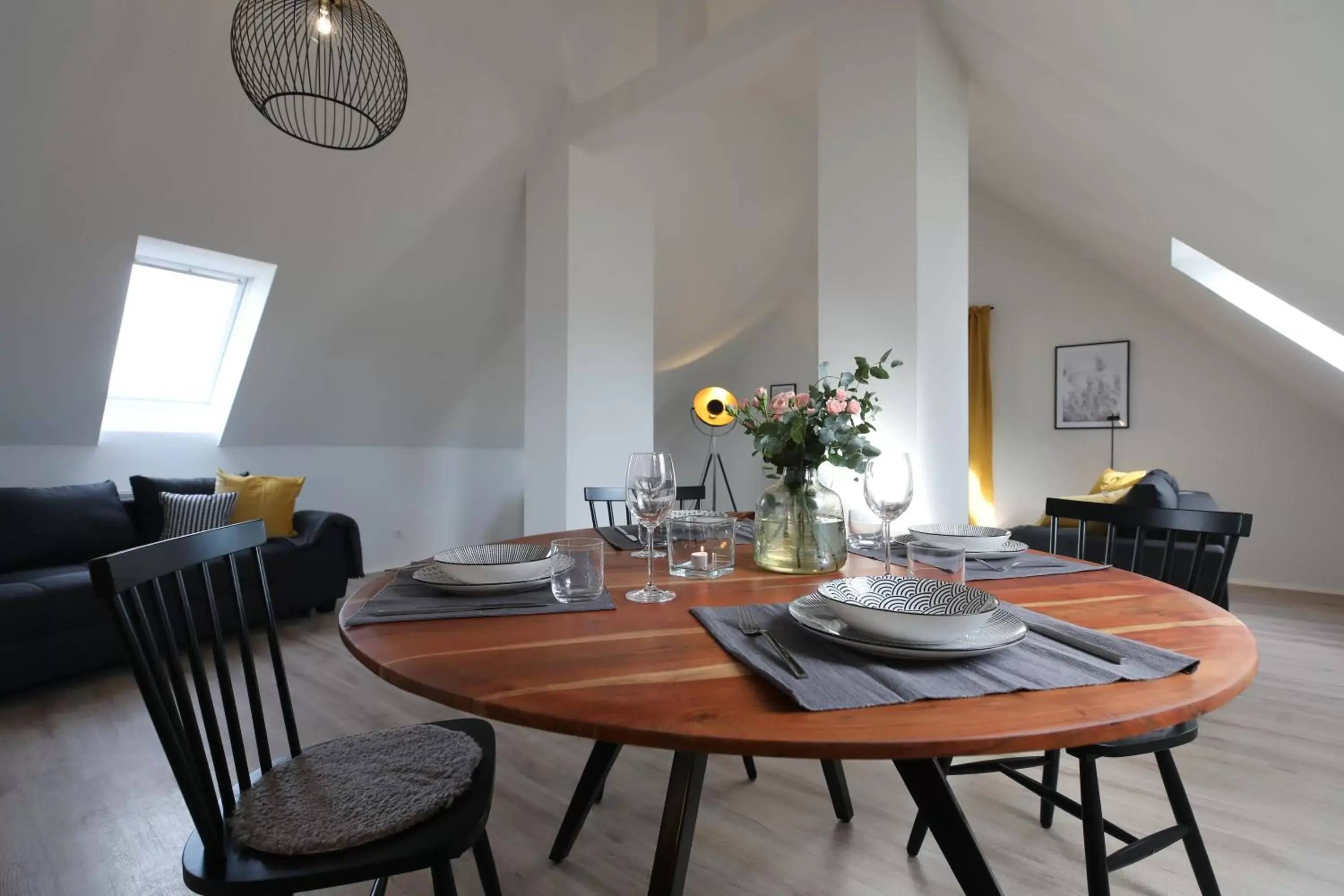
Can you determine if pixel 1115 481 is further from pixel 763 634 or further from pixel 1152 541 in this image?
pixel 763 634

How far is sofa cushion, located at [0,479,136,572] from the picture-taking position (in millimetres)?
2939

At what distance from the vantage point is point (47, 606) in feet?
8.36

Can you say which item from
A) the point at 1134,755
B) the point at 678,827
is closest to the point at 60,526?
the point at 678,827

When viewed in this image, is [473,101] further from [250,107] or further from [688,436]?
[688,436]

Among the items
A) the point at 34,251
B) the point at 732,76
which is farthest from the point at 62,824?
the point at 732,76

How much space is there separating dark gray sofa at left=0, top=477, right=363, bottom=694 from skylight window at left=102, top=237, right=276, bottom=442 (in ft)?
1.95

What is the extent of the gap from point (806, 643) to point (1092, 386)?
5.57 m

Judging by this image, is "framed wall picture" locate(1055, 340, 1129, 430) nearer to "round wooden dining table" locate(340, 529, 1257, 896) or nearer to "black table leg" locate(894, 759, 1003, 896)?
"round wooden dining table" locate(340, 529, 1257, 896)

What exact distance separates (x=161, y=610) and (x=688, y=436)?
21.1 feet

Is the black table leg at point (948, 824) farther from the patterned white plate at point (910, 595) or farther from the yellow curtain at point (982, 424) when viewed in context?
the yellow curtain at point (982, 424)

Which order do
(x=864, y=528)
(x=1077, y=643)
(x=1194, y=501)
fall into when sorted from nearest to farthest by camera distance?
(x=1077, y=643) → (x=864, y=528) → (x=1194, y=501)

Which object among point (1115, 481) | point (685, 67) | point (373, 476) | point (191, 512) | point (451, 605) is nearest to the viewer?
point (451, 605)

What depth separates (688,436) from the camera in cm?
727

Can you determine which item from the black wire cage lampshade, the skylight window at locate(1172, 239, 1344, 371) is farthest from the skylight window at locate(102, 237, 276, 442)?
the skylight window at locate(1172, 239, 1344, 371)
